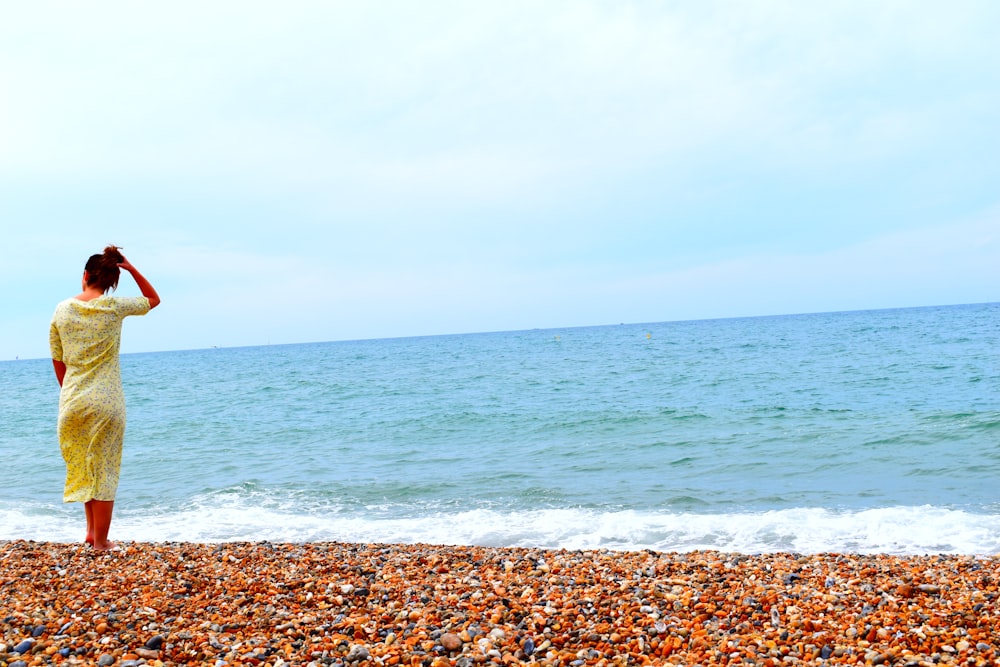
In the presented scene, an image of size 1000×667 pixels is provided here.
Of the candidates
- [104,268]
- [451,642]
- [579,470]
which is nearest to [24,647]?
[451,642]

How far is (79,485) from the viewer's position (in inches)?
223

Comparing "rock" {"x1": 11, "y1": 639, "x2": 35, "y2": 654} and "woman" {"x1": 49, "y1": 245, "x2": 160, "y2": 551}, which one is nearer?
"rock" {"x1": 11, "y1": 639, "x2": 35, "y2": 654}

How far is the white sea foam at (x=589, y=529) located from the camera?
24.8 feet

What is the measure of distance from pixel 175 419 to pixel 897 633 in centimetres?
2245

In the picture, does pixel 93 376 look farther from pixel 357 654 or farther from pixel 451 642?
pixel 451 642

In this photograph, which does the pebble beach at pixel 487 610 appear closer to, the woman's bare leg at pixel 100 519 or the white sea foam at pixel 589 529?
the woman's bare leg at pixel 100 519

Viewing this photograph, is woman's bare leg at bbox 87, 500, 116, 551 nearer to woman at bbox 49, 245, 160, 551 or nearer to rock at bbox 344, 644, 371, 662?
woman at bbox 49, 245, 160, 551

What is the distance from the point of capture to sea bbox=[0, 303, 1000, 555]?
833 centimetres

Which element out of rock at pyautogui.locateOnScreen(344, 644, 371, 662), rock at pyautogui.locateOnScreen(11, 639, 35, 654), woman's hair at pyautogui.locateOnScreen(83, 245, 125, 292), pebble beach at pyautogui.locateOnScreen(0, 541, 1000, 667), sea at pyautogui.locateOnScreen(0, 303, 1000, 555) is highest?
woman's hair at pyautogui.locateOnScreen(83, 245, 125, 292)

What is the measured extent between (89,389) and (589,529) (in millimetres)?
5153

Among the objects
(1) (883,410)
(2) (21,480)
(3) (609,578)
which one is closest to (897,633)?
(3) (609,578)

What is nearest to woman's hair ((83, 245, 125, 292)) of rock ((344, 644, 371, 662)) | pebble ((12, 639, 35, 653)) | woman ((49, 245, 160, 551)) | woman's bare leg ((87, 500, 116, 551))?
woman ((49, 245, 160, 551))

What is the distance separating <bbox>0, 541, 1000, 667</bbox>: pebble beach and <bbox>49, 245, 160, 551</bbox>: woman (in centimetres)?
61

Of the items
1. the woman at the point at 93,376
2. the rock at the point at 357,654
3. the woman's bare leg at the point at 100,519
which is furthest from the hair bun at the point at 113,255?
the rock at the point at 357,654
